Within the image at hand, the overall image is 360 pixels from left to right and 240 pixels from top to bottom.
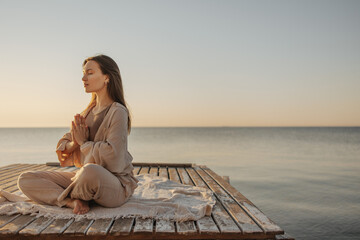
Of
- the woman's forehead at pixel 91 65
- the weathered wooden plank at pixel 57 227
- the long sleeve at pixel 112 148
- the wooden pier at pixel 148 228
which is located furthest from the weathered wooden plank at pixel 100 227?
the woman's forehead at pixel 91 65

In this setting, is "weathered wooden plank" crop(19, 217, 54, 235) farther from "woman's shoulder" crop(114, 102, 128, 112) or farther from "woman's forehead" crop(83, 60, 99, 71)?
"woman's forehead" crop(83, 60, 99, 71)

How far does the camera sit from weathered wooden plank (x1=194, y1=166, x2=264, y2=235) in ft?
8.35

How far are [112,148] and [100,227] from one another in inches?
29.6

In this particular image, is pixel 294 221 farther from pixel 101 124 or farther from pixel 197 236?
pixel 101 124

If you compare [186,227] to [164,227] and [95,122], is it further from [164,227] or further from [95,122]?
[95,122]

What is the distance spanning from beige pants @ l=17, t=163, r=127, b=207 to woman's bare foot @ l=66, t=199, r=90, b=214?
0.04m

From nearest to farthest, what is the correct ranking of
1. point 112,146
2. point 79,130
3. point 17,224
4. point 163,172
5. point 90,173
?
point 17,224, point 90,173, point 112,146, point 79,130, point 163,172

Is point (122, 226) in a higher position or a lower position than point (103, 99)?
lower

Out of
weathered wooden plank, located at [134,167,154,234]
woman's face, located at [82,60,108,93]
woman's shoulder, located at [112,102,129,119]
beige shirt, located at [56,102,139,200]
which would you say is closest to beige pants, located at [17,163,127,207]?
beige shirt, located at [56,102,139,200]

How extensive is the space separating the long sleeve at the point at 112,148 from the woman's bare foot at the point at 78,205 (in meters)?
0.42

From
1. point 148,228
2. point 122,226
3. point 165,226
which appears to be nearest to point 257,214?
point 165,226

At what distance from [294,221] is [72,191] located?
16.4 feet

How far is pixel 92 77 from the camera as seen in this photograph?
10.5 ft

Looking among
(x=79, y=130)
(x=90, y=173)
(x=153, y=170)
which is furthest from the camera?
(x=153, y=170)
